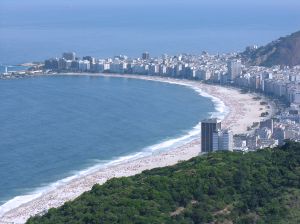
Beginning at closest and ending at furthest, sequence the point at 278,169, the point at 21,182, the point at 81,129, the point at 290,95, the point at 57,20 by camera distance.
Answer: the point at 278,169
the point at 21,182
the point at 81,129
the point at 290,95
the point at 57,20

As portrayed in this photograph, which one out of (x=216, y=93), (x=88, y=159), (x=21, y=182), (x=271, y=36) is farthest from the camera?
(x=271, y=36)

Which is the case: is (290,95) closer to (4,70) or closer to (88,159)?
(88,159)

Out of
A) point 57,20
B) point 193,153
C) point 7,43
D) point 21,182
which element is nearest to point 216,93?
point 193,153

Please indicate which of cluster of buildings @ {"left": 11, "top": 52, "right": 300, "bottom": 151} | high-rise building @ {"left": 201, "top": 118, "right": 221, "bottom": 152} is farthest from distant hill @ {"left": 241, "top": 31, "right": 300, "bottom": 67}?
high-rise building @ {"left": 201, "top": 118, "right": 221, "bottom": 152}

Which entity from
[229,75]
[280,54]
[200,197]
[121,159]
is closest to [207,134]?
[121,159]

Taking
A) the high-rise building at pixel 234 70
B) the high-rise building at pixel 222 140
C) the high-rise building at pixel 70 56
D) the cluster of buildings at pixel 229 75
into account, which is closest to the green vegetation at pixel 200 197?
the high-rise building at pixel 222 140

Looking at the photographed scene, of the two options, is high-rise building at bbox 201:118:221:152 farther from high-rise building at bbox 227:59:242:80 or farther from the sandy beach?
high-rise building at bbox 227:59:242:80

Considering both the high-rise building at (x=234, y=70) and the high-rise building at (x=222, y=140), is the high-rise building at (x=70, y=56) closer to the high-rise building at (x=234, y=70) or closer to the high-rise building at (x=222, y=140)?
the high-rise building at (x=234, y=70)
